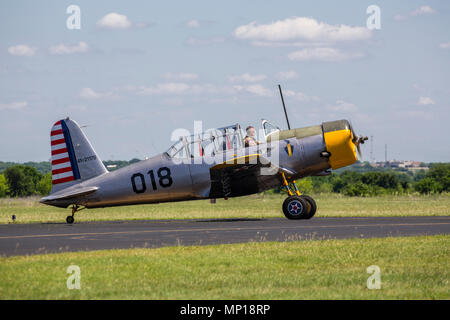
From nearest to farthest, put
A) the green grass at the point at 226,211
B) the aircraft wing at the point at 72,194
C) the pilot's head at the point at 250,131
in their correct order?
the pilot's head at the point at 250,131 → the aircraft wing at the point at 72,194 → the green grass at the point at 226,211

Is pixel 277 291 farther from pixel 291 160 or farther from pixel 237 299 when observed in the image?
pixel 291 160

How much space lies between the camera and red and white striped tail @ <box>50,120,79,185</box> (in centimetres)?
2333

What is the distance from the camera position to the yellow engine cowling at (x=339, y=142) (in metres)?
21.7

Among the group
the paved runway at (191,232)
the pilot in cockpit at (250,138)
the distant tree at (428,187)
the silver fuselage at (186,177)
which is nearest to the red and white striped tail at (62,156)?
the silver fuselage at (186,177)

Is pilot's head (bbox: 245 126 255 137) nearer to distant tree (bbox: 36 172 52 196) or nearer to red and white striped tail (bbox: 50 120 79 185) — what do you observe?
red and white striped tail (bbox: 50 120 79 185)

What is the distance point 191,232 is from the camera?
1869 cm

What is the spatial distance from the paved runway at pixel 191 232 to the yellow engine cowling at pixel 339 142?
6.18 feet

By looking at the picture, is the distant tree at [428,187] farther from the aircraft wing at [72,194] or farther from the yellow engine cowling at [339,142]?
the aircraft wing at [72,194]

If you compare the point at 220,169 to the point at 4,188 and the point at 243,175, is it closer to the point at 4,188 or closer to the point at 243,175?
the point at 243,175

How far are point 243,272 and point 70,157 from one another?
507 inches

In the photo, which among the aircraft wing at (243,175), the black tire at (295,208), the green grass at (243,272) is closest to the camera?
the green grass at (243,272)

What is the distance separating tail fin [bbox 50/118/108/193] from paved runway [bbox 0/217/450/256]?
73.0 inches

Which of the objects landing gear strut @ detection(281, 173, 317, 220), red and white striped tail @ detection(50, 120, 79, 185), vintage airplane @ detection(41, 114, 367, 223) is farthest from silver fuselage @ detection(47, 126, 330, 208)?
landing gear strut @ detection(281, 173, 317, 220)
